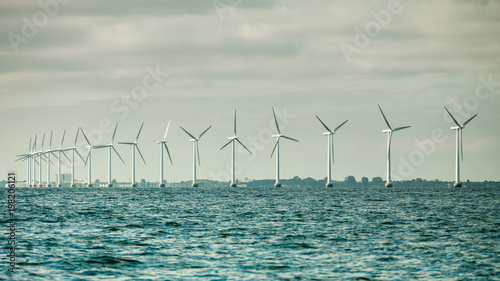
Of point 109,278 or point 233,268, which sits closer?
point 109,278

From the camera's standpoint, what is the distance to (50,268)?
3522 centimetres

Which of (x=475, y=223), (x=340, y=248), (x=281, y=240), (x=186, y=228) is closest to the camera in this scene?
(x=340, y=248)

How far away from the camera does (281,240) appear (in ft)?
159

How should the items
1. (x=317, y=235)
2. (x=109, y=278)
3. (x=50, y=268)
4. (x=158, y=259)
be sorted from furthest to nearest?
(x=317, y=235), (x=158, y=259), (x=50, y=268), (x=109, y=278)

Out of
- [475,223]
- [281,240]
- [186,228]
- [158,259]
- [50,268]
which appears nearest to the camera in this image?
[50,268]

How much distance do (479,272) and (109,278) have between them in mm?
18299

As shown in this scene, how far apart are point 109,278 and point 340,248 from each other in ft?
55.6

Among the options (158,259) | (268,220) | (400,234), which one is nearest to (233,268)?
(158,259)

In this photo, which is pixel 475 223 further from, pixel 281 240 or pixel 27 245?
pixel 27 245

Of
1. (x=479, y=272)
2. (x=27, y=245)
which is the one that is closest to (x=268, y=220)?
(x=27, y=245)

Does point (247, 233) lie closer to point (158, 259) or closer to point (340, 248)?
point (340, 248)

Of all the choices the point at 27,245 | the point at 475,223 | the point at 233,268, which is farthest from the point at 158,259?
the point at 475,223

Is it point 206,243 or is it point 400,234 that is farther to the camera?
point 400,234

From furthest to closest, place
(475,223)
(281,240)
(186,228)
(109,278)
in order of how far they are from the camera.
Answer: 1. (475,223)
2. (186,228)
3. (281,240)
4. (109,278)
